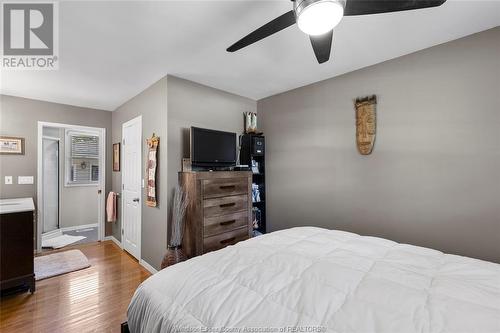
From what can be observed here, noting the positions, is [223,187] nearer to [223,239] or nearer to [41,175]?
[223,239]

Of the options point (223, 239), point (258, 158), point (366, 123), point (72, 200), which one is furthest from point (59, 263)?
point (366, 123)

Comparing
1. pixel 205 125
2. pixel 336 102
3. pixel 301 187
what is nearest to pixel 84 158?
pixel 205 125

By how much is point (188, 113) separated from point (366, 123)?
6.88ft

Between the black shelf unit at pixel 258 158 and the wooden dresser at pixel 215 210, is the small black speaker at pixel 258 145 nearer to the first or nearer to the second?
the black shelf unit at pixel 258 158

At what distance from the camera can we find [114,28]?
1.74 meters

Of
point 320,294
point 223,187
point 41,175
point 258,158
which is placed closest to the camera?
point 320,294

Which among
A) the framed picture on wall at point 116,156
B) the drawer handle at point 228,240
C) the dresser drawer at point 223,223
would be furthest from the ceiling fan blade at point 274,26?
the framed picture on wall at point 116,156

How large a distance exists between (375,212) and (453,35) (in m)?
1.76

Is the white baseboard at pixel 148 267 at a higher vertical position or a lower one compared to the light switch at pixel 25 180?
lower

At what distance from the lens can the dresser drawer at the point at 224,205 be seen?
94.7 inches

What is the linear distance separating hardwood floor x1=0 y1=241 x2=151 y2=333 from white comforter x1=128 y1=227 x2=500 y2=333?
128 cm

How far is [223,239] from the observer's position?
8.31 feet

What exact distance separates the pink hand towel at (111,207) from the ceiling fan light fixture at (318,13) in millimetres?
3930

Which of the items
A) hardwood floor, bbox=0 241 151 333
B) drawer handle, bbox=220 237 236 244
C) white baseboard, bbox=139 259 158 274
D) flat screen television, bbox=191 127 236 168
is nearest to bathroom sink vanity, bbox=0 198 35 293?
hardwood floor, bbox=0 241 151 333
